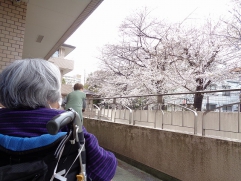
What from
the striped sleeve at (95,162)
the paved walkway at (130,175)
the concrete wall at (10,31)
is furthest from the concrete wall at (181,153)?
the concrete wall at (10,31)

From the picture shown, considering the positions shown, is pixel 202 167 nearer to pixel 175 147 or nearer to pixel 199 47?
pixel 175 147

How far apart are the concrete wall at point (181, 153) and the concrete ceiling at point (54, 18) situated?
8.63ft

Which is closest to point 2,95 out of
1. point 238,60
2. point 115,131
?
point 115,131

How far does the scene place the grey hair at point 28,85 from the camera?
103 centimetres

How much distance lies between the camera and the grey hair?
3.38 feet

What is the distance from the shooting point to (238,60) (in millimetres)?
10250

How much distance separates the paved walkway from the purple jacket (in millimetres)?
2815

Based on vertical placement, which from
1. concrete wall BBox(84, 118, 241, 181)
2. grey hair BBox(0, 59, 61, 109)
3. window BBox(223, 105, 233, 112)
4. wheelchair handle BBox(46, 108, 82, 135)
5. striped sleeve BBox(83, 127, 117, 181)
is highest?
grey hair BBox(0, 59, 61, 109)

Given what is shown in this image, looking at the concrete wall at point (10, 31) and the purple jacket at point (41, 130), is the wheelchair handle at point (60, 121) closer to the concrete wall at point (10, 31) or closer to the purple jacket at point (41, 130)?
the purple jacket at point (41, 130)

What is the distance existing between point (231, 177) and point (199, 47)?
32.0 ft

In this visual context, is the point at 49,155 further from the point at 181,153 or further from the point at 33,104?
the point at 181,153

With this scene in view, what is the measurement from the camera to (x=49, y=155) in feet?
3.01

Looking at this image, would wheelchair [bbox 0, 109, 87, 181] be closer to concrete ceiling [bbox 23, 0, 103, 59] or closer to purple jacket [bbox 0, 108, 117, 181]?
purple jacket [bbox 0, 108, 117, 181]

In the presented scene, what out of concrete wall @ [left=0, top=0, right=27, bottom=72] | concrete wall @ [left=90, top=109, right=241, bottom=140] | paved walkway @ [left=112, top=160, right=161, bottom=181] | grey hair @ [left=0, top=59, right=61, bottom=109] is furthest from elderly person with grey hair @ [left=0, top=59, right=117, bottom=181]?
concrete wall @ [left=0, top=0, right=27, bottom=72]
